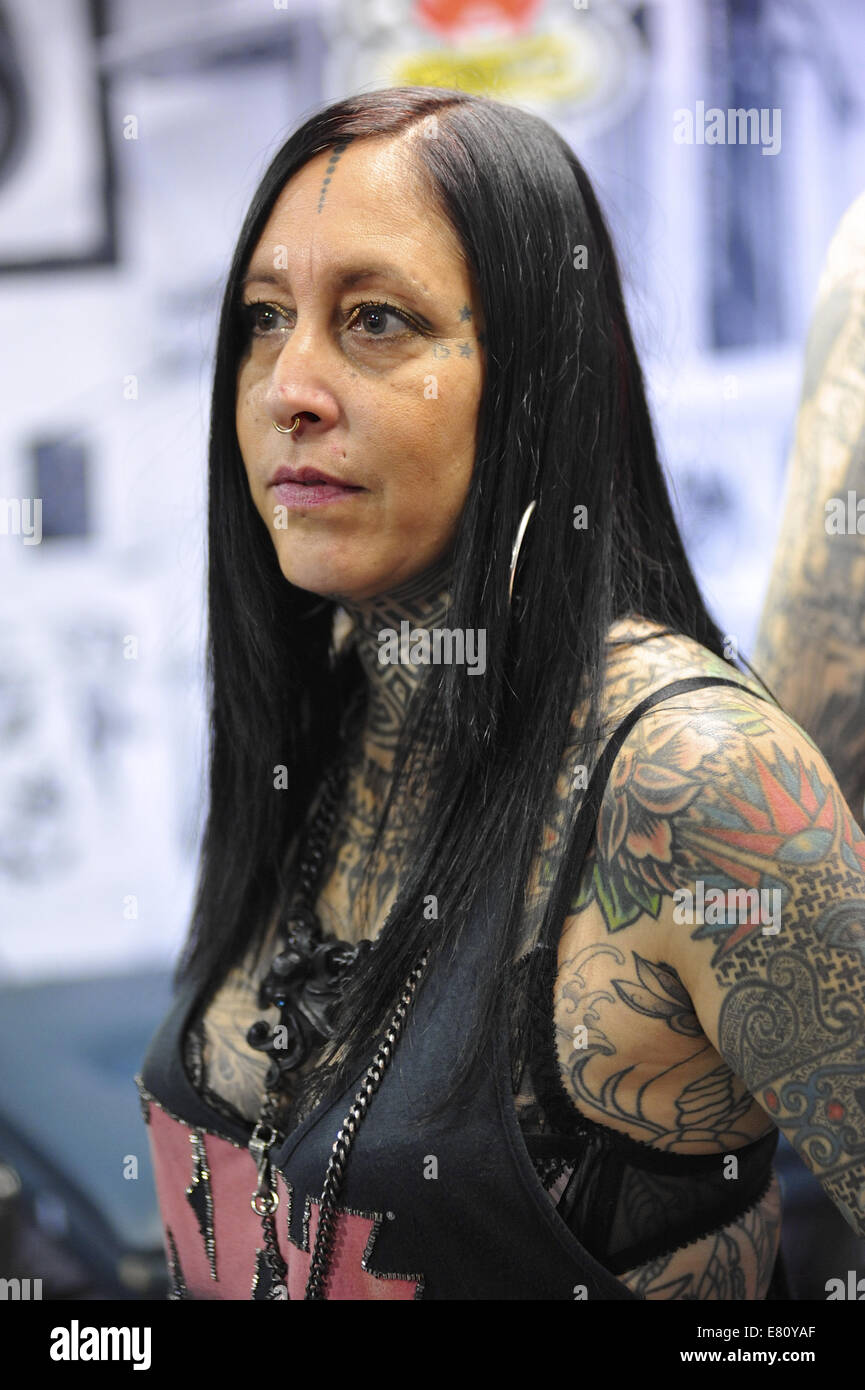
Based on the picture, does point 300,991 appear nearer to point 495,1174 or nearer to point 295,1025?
point 295,1025

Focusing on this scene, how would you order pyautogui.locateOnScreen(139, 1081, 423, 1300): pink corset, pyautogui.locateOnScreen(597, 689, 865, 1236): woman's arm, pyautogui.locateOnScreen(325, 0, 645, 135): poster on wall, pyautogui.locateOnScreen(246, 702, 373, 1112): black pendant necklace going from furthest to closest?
1. pyautogui.locateOnScreen(325, 0, 645, 135): poster on wall
2. pyautogui.locateOnScreen(246, 702, 373, 1112): black pendant necklace
3. pyautogui.locateOnScreen(139, 1081, 423, 1300): pink corset
4. pyautogui.locateOnScreen(597, 689, 865, 1236): woman's arm

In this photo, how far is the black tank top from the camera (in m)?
0.86

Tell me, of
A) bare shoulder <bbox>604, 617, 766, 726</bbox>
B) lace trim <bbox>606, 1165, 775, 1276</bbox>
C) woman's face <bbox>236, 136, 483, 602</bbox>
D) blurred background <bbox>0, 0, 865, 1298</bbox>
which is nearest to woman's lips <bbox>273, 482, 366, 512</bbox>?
woman's face <bbox>236, 136, 483, 602</bbox>

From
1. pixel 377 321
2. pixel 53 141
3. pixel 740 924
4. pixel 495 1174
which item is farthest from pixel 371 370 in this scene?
pixel 53 141

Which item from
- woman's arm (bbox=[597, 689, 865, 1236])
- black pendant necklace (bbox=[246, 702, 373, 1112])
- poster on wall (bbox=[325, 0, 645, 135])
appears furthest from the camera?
poster on wall (bbox=[325, 0, 645, 135])

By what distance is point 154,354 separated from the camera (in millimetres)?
2051

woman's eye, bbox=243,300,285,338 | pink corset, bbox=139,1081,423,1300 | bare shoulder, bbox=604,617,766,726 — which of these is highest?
woman's eye, bbox=243,300,285,338

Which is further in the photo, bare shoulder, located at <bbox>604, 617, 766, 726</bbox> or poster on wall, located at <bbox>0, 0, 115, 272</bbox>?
poster on wall, located at <bbox>0, 0, 115, 272</bbox>

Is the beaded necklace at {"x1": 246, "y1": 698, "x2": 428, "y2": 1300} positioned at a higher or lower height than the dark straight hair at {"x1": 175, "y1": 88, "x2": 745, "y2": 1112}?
lower

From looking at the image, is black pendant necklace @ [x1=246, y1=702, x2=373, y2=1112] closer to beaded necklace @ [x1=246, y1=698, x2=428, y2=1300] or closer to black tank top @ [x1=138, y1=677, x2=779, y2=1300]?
beaded necklace @ [x1=246, y1=698, x2=428, y2=1300]

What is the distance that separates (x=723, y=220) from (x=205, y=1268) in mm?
1715

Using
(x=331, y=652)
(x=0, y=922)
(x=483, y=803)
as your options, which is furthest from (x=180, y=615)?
(x=483, y=803)

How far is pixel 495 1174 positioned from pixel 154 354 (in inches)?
62.6

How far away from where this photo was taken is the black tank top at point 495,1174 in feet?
2.82
